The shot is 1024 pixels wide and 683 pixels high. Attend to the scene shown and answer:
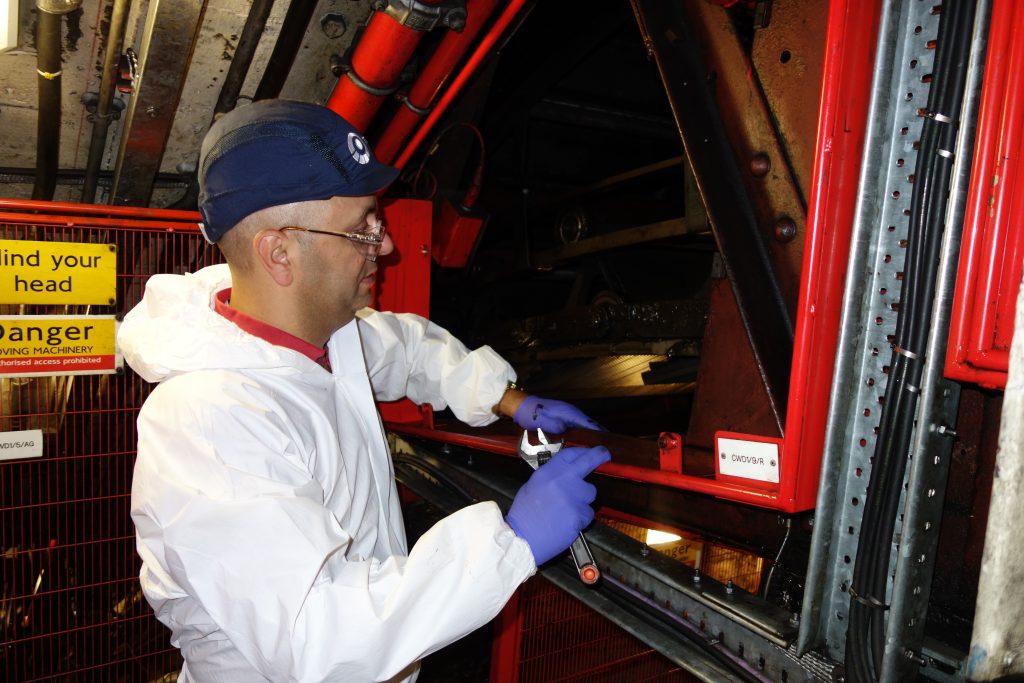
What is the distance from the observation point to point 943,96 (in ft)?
3.76

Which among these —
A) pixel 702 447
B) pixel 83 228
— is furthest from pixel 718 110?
pixel 83 228

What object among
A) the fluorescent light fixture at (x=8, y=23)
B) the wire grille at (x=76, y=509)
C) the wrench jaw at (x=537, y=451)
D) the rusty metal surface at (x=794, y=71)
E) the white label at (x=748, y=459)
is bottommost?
the wire grille at (x=76, y=509)

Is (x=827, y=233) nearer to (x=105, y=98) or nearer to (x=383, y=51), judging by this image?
(x=383, y=51)

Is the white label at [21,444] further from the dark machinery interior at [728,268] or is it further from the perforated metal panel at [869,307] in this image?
the perforated metal panel at [869,307]

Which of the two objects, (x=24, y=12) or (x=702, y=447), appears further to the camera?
(x=24, y=12)

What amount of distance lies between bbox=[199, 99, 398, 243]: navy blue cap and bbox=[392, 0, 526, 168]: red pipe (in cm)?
99

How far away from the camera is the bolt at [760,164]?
5.44 ft

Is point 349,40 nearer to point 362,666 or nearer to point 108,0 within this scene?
point 108,0

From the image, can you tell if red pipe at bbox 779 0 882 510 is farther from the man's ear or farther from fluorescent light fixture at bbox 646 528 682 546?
fluorescent light fixture at bbox 646 528 682 546

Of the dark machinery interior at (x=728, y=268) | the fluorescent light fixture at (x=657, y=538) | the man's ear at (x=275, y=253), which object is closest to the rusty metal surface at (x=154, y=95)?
the dark machinery interior at (x=728, y=268)

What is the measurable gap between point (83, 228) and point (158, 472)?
1.50 meters

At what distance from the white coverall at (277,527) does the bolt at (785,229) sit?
3.15 feet

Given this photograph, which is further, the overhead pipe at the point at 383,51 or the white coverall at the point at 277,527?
the overhead pipe at the point at 383,51

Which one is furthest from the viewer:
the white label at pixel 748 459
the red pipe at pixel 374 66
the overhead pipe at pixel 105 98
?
the overhead pipe at pixel 105 98
